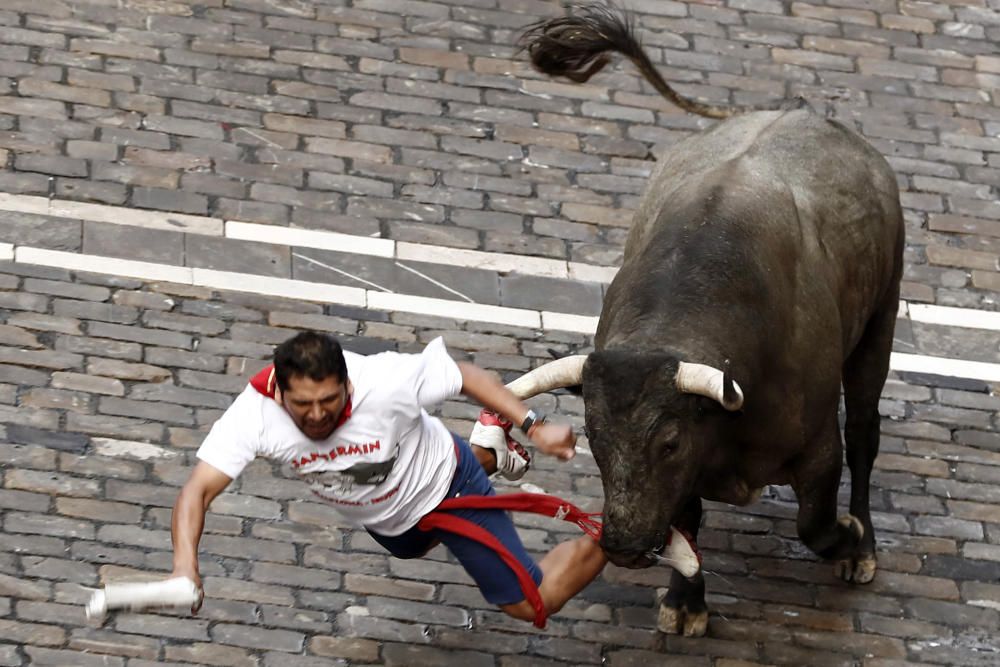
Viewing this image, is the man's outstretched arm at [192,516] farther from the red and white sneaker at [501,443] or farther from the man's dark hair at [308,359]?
→ the red and white sneaker at [501,443]

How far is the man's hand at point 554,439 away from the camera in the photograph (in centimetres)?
725

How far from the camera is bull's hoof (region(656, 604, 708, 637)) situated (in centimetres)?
876

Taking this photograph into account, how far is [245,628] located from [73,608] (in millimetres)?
831

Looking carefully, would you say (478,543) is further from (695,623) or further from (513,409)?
(695,623)

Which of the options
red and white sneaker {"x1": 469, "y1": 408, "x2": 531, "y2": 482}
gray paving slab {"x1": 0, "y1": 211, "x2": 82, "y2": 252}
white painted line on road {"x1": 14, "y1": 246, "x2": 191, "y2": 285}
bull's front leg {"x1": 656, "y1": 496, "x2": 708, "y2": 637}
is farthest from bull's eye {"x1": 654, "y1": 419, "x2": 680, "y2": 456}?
gray paving slab {"x1": 0, "y1": 211, "x2": 82, "y2": 252}

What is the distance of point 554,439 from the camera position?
725 centimetres

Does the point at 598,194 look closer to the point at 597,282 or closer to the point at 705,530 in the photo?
the point at 597,282

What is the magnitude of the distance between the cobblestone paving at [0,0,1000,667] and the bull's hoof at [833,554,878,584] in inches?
4.0

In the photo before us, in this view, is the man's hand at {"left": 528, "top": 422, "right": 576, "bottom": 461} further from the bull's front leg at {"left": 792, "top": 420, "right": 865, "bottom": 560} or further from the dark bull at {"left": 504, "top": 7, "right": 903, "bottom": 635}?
the bull's front leg at {"left": 792, "top": 420, "right": 865, "bottom": 560}

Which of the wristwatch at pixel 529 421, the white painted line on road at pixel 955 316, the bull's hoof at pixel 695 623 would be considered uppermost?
the white painted line on road at pixel 955 316

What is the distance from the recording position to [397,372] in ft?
24.4

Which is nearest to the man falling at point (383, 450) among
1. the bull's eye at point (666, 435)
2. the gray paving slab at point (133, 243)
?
the bull's eye at point (666, 435)

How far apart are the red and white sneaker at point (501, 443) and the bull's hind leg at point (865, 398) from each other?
2.00 metres

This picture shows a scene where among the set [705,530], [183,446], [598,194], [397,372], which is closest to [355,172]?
[598,194]
